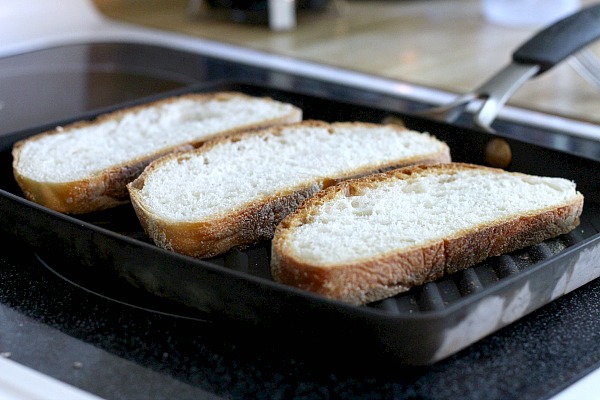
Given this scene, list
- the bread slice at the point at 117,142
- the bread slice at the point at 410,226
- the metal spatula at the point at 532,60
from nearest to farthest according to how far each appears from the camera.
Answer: the bread slice at the point at 410,226 → the bread slice at the point at 117,142 → the metal spatula at the point at 532,60

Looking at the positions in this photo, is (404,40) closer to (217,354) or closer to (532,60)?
(532,60)

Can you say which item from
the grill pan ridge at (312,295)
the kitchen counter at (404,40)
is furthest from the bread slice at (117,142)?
the kitchen counter at (404,40)

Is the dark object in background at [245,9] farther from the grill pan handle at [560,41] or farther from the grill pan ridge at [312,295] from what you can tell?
the grill pan ridge at [312,295]

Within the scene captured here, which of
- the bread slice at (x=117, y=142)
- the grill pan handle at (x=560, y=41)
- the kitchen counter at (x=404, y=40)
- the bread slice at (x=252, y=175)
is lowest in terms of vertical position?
the kitchen counter at (x=404, y=40)

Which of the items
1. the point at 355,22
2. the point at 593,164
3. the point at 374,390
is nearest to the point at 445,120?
the point at 593,164

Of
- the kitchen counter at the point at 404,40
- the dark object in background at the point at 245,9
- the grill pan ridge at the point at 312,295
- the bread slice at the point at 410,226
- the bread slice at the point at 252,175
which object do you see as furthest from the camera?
the dark object in background at the point at 245,9

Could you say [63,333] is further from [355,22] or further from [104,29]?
[355,22]

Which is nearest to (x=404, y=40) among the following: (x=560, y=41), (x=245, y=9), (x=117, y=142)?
(x=245, y=9)
